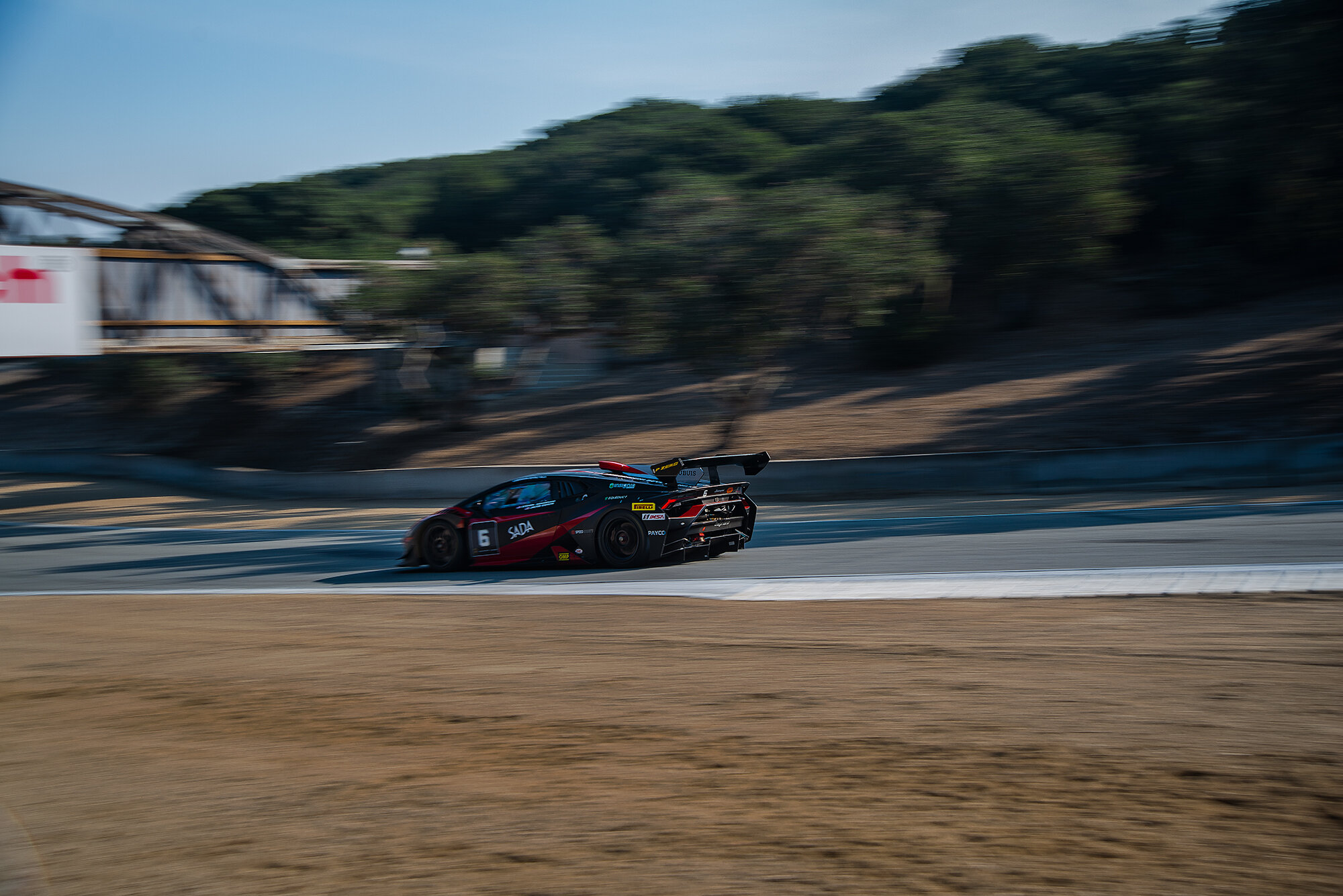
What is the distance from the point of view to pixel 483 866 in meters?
3.83

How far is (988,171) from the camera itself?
113 feet

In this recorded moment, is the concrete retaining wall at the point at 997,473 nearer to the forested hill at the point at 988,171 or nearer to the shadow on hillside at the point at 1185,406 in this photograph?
the shadow on hillside at the point at 1185,406

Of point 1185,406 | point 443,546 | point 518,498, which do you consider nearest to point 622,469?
point 518,498

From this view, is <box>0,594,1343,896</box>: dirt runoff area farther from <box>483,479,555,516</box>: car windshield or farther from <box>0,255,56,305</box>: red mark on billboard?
<box>0,255,56,305</box>: red mark on billboard

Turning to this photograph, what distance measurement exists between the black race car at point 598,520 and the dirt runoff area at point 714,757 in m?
3.67

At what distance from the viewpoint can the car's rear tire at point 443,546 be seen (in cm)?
1284

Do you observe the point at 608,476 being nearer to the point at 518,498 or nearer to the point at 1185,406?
the point at 518,498

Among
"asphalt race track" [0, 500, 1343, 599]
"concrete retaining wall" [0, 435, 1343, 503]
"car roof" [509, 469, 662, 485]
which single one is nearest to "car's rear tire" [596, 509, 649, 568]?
"asphalt race track" [0, 500, 1343, 599]

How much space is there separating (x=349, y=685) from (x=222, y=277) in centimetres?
2825

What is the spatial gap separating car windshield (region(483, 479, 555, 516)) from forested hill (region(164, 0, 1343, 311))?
1340 cm

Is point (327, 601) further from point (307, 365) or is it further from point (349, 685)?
point (307, 365)

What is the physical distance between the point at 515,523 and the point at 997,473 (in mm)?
11008

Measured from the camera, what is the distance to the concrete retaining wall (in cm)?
1825

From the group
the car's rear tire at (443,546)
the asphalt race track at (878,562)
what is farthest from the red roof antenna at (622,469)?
the car's rear tire at (443,546)
